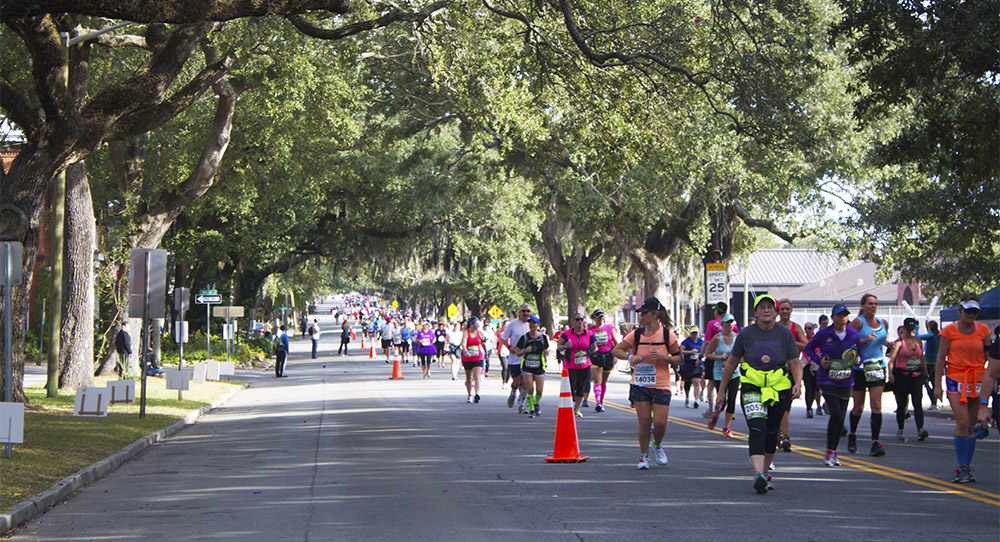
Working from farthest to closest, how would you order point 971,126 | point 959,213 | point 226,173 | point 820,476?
1. point 226,173
2. point 959,213
3. point 971,126
4. point 820,476

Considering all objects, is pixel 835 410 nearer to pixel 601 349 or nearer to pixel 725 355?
pixel 725 355

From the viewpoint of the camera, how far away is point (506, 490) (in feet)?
32.9

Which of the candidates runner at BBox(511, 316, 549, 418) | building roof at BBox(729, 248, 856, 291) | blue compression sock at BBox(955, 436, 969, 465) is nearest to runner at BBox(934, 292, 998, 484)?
blue compression sock at BBox(955, 436, 969, 465)

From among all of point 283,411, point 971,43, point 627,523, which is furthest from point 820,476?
point 283,411

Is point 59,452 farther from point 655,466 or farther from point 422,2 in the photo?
point 422,2

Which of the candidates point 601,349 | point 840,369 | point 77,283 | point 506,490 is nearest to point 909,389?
point 840,369

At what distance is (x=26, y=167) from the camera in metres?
16.9

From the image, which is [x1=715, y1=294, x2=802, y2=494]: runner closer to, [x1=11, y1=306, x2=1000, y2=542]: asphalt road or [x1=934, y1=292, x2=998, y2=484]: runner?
[x1=11, y1=306, x2=1000, y2=542]: asphalt road

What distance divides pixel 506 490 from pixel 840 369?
4140 mm

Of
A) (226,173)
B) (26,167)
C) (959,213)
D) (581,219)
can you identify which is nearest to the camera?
(26,167)

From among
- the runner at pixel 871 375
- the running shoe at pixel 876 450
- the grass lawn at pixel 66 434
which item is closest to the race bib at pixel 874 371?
the runner at pixel 871 375

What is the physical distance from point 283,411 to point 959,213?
13949 millimetres

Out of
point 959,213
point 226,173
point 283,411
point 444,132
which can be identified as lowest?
point 283,411

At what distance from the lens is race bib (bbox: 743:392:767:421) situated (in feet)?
31.2
